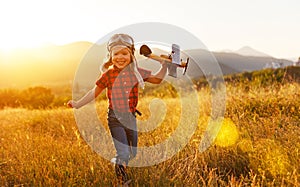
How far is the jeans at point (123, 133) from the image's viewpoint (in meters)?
3.19

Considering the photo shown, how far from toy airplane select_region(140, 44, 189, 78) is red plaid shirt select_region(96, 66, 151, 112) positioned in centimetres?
33

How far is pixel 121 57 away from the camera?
10.7 ft

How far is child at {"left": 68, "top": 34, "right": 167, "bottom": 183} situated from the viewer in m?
3.24

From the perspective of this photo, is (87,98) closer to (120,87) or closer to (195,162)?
(120,87)

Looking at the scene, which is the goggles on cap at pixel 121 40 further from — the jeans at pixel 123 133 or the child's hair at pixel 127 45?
the jeans at pixel 123 133

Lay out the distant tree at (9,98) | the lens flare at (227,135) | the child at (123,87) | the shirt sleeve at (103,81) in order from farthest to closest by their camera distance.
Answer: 1. the distant tree at (9,98)
2. the lens flare at (227,135)
3. the shirt sleeve at (103,81)
4. the child at (123,87)

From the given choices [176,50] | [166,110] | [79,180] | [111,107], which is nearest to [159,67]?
[176,50]

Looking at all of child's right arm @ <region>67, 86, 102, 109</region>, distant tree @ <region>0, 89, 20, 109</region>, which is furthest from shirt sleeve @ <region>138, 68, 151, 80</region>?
distant tree @ <region>0, 89, 20, 109</region>

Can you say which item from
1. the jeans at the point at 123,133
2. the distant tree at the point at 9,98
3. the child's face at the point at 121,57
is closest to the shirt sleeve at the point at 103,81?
the child's face at the point at 121,57

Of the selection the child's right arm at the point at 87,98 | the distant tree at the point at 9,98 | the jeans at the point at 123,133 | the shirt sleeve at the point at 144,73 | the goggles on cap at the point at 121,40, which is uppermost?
the goggles on cap at the point at 121,40

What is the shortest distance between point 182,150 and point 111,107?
1.04 metres

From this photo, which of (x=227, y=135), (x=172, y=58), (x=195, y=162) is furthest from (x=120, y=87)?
(x=227, y=135)

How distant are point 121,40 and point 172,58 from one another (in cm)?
55

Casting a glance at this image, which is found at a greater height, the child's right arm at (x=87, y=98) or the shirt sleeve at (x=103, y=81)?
the shirt sleeve at (x=103, y=81)
